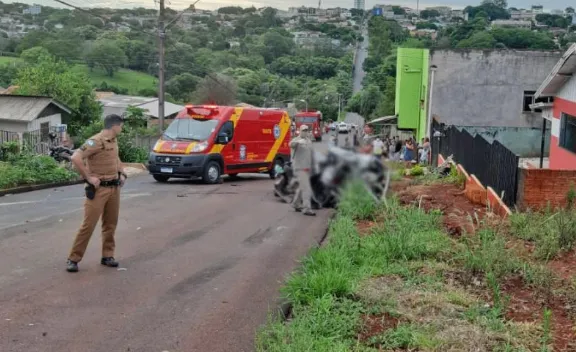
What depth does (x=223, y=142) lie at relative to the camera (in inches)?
208

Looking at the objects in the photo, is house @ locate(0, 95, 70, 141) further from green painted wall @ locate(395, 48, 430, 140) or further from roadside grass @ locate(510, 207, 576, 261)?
green painted wall @ locate(395, 48, 430, 140)

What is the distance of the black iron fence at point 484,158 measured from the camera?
24.5ft

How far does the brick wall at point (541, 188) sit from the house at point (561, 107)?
518 cm

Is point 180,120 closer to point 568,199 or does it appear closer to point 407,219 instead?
point 407,219

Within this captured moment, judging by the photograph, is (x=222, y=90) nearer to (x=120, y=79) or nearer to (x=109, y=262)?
(x=109, y=262)

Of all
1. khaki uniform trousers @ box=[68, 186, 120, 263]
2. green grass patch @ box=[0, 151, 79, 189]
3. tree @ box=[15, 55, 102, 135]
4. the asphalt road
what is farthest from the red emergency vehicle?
tree @ box=[15, 55, 102, 135]

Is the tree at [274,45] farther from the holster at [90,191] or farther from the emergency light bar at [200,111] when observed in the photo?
the holster at [90,191]

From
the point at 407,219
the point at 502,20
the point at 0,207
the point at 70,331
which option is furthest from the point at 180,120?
the point at 0,207

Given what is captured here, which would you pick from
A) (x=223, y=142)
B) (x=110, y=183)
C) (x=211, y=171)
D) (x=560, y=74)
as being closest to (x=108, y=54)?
(x=560, y=74)

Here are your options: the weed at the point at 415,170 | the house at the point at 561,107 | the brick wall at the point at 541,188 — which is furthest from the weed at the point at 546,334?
the house at the point at 561,107

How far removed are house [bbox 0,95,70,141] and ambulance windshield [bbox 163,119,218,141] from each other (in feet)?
73.3

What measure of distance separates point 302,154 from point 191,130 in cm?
311

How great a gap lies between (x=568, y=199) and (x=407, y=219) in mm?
4097

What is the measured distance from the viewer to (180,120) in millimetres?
5910
